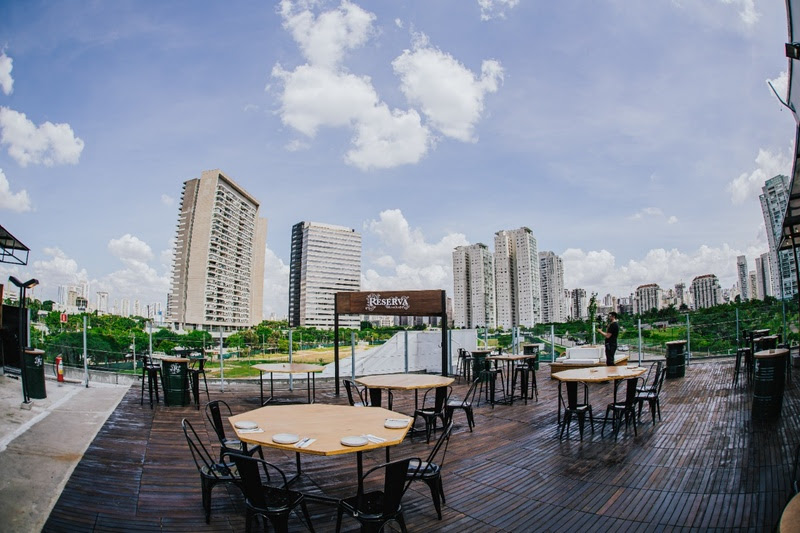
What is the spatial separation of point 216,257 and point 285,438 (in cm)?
9931

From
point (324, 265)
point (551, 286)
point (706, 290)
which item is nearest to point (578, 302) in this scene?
point (551, 286)

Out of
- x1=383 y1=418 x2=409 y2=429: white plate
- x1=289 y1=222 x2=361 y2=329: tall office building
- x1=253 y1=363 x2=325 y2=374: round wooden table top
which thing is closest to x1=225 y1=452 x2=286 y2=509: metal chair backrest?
x1=383 y1=418 x2=409 y2=429: white plate

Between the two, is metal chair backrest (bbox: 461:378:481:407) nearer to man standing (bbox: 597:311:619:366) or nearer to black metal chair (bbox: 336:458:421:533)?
black metal chair (bbox: 336:458:421:533)

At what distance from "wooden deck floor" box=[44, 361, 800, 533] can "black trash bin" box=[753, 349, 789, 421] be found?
0.88ft

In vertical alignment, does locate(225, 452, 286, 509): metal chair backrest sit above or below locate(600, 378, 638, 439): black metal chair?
above

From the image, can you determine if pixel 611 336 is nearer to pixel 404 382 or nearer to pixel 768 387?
pixel 768 387

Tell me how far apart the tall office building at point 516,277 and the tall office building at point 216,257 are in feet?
193

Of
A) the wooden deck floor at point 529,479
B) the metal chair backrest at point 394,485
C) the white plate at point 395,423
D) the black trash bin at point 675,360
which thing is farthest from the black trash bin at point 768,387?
the metal chair backrest at point 394,485

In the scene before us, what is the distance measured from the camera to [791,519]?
1.64m

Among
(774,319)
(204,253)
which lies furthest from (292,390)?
(204,253)

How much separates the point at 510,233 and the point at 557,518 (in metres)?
62.3

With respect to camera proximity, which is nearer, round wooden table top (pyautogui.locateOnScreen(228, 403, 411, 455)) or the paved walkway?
round wooden table top (pyautogui.locateOnScreen(228, 403, 411, 455))

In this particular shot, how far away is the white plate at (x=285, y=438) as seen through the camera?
335 centimetres

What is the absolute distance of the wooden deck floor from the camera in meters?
3.59
